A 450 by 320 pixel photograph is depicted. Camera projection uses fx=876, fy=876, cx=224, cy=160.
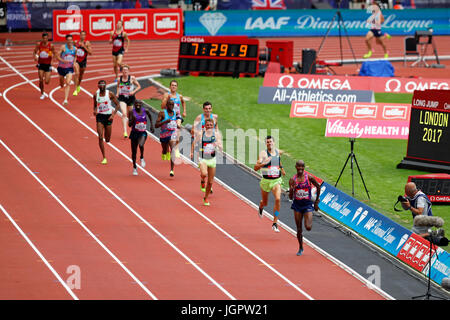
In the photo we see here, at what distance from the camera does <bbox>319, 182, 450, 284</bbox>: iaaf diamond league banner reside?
14484 mm

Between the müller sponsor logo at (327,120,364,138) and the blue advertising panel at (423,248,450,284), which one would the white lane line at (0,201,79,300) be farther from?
the müller sponsor logo at (327,120,364,138)

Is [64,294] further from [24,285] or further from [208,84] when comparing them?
[208,84]

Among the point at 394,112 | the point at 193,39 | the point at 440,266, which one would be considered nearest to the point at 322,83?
the point at 394,112

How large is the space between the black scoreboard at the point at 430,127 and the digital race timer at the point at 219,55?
1235cm

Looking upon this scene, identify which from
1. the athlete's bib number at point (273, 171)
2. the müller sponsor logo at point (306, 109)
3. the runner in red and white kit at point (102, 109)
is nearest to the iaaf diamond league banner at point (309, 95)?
the müller sponsor logo at point (306, 109)

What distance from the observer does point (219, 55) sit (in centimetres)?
3359

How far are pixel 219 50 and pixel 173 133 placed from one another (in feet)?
47.7

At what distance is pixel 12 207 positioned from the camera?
17.3 meters

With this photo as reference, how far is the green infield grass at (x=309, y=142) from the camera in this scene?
19.8 meters

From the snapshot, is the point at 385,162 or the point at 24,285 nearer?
the point at 24,285

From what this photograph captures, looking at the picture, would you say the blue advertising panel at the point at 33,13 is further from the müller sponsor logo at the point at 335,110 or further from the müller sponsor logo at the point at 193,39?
the müller sponsor logo at the point at 335,110

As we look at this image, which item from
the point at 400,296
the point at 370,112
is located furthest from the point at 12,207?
the point at 370,112

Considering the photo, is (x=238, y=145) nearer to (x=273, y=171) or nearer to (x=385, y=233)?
(x=273, y=171)
